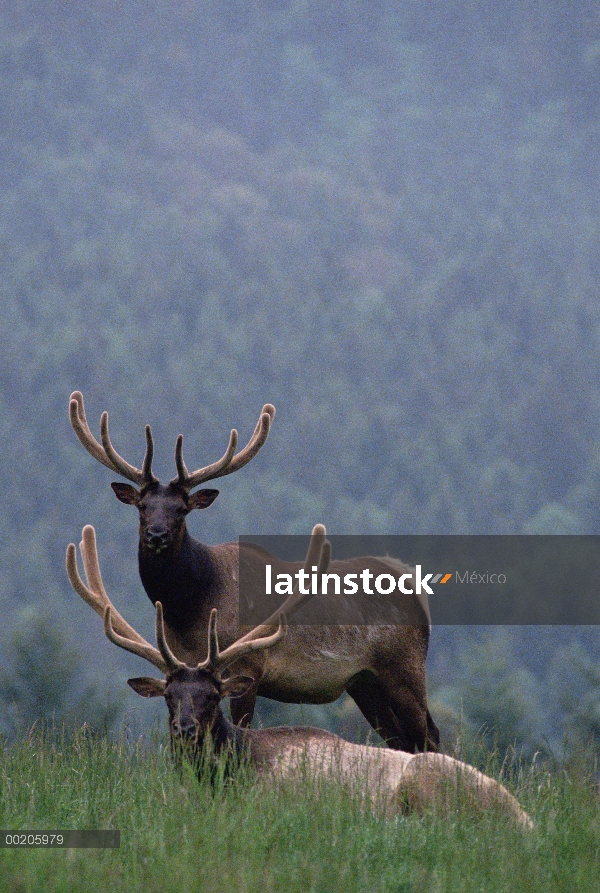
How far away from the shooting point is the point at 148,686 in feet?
22.1

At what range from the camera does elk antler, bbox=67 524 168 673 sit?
7173 mm

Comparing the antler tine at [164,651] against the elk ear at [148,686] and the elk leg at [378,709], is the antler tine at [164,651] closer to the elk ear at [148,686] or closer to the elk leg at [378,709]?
the elk ear at [148,686]

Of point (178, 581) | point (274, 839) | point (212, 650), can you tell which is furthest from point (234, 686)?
point (178, 581)

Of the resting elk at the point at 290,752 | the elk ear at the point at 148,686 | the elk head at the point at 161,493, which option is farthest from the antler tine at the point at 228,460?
the elk ear at the point at 148,686

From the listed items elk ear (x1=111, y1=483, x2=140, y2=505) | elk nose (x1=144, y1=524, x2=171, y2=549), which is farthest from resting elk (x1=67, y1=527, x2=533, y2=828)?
elk ear (x1=111, y1=483, x2=140, y2=505)

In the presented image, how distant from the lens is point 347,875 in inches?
192

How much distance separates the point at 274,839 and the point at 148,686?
5.34 ft

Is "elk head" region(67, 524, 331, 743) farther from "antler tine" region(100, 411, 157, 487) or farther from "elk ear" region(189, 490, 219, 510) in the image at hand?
"elk ear" region(189, 490, 219, 510)

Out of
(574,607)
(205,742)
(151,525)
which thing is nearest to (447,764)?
(205,742)

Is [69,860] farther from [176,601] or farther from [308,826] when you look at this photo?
[176,601]

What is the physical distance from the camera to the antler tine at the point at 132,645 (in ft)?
23.3

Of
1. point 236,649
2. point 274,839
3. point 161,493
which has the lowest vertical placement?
point 274,839

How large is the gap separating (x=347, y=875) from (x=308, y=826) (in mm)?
581

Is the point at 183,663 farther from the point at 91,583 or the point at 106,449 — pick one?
the point at 106,449
